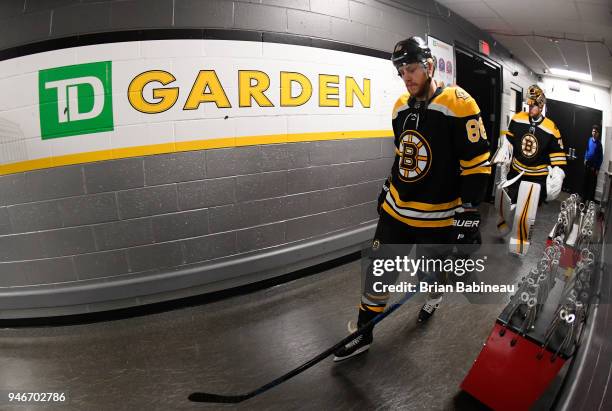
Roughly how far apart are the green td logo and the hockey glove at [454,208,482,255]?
2021 mm

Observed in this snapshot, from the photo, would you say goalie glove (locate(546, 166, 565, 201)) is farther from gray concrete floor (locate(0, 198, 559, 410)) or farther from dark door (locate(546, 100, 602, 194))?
gray concrete floor (locate(0, 198, 559, 410))

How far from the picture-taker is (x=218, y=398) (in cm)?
146

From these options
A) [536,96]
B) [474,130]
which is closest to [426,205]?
[474,130]

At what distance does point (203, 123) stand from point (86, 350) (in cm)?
149

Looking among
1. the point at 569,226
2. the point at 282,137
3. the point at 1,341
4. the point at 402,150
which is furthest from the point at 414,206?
the point at 1,341

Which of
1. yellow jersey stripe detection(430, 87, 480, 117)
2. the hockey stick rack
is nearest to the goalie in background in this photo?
yellow jersey stripe detection(430, 87, 480, 117)

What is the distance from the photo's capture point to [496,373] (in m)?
1.33

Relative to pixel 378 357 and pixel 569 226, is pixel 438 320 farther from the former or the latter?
pixel 569 226

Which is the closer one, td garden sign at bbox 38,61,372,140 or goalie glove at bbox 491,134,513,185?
td garden sign at bbox 38,61,372,140

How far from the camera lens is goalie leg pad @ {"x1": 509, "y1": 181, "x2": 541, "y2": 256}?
2.75 meters

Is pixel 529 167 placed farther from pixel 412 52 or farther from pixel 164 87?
pixel 164 87

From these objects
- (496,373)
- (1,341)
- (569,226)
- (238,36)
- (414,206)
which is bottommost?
(1,341)

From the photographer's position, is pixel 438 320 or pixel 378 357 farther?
pixel 438 320

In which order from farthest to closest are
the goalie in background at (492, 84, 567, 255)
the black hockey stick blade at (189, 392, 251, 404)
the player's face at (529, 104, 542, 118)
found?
the goalie in background at (492, 84, 567, 255) → the player's face at (529, 104, 542, 118) → the black hockey stick blade at (189, 392, 251, 404)
